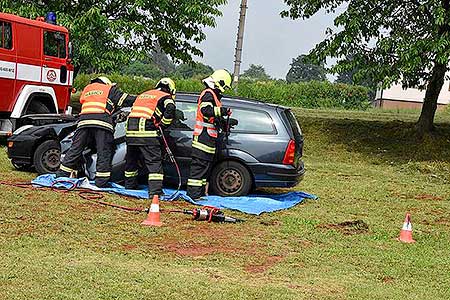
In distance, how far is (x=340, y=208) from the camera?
10664mm

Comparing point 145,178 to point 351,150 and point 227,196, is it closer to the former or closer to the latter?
point 227,196

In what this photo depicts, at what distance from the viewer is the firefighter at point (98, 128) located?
33.9 feet

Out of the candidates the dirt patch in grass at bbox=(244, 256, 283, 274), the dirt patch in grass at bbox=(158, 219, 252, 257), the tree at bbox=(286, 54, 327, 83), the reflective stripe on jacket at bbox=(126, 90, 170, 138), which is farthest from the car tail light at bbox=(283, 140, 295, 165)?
the tree at bbox=(286, 54, 327, 83)

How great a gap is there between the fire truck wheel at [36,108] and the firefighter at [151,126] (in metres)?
5.73

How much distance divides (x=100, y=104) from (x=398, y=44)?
940 centimetres

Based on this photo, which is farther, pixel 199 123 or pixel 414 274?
pixel 199 123

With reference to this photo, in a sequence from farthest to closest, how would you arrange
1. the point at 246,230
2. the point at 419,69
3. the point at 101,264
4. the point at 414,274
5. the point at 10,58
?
the point at 419,69 < the point at 10,58 < the point at 246,230 < the point at 414,274 < the point at 101,264

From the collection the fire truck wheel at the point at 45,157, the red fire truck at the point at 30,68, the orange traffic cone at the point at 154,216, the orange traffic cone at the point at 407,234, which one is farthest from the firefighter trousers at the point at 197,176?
the red fire truck at the point at 30,68

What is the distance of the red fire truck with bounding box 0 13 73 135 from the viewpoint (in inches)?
560

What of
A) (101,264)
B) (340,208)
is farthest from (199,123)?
(101,264)

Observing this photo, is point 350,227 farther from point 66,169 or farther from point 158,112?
point 66,169

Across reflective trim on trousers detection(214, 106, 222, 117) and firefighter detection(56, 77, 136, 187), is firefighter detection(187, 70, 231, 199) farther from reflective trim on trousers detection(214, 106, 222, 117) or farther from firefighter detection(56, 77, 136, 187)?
firefighter detection(56, 77, 136, 187)

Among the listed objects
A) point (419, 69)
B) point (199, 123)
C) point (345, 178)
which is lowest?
point (345, 178)

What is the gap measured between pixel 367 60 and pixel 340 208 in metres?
9.00
